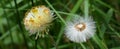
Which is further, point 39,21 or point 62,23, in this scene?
point 62,23

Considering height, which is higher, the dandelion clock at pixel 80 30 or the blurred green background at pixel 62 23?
the dandelion clock at pixel 80 30

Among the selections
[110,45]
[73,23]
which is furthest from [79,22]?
[110,45]

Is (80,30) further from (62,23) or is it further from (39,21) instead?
(62,23)

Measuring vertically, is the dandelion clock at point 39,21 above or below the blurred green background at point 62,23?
above

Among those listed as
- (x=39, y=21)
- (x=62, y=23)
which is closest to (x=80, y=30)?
(x=39, y=21)

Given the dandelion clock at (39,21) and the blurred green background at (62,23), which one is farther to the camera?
the blurred green background at (62,23)
